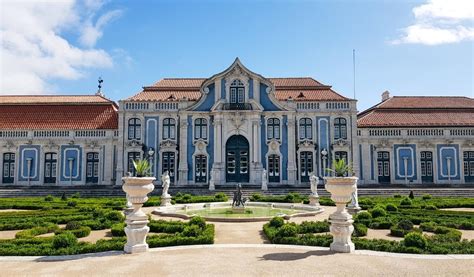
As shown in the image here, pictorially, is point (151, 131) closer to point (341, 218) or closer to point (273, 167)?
point (273, 167)

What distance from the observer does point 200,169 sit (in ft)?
115

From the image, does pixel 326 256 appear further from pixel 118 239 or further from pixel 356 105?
pixel 356 105

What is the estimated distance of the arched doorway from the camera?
1382 inches

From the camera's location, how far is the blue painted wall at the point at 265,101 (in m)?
35.5

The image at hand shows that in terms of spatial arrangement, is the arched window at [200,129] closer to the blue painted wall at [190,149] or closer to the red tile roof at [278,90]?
the blue painted wall at [190,149]

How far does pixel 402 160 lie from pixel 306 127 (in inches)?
368

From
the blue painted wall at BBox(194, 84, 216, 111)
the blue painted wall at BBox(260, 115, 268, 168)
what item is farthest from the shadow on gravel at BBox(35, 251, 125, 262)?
the blue painted wall at BBox(194, 84, 216, 111)

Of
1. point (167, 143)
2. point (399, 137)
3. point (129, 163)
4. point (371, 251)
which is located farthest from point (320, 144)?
point (371, 251)

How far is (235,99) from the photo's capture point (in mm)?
35938

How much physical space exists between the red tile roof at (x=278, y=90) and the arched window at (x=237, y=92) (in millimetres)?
3617

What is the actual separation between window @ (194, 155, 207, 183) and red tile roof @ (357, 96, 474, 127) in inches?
594

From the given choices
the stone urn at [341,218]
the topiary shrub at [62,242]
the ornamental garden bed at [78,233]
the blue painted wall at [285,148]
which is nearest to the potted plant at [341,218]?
the stone urn at [341,218]

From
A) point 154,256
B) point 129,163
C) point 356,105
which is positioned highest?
point 356,105

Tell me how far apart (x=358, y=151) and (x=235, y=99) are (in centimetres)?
1250
